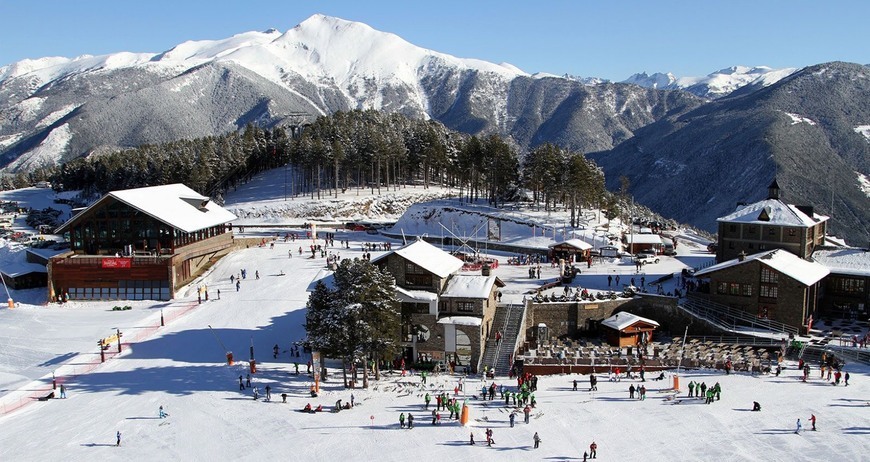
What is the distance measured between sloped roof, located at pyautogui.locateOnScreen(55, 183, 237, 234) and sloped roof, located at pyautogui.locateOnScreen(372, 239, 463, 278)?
25.0 metres

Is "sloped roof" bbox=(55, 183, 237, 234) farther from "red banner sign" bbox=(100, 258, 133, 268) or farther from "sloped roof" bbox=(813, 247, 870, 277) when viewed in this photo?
"sloped roof" bbox=(813, 247, 870, 277)

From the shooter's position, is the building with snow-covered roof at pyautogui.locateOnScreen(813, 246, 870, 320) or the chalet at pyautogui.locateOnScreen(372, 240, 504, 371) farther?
the building with snow-covered roof at pyautogui.locateOnScreen(813, 246, 870, 320)

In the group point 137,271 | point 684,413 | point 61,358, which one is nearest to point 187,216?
point 137,271

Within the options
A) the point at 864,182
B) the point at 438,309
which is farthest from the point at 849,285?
the point at 864,182

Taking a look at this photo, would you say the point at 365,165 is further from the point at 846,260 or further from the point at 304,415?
the point at 304,415

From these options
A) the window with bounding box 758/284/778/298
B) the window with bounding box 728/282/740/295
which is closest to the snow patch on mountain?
the window with bounding box 758/284/778/298

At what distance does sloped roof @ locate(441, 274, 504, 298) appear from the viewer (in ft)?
143

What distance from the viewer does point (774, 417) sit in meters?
33.0

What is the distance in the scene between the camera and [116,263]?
Result: 56656 mm

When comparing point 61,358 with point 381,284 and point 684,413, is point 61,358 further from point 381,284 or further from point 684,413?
point 684,413

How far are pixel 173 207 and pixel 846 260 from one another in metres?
59.0

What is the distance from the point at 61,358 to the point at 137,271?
1541cm

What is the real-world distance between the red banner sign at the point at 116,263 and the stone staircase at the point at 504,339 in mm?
32052

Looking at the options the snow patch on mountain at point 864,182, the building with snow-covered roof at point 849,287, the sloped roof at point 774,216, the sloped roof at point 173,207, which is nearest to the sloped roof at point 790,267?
the building with snow-covered roof at point 849,287
